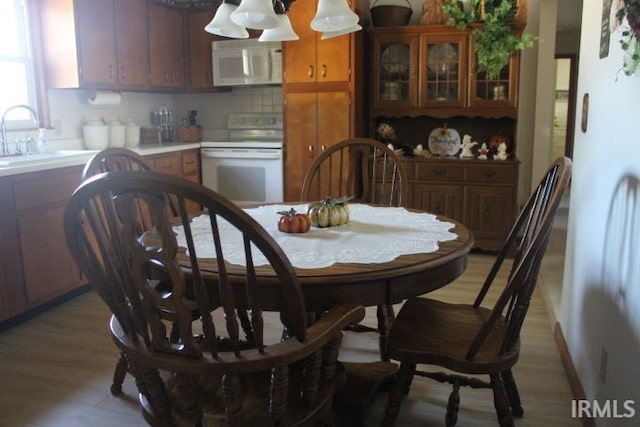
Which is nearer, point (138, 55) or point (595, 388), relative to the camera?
point (595, 388)

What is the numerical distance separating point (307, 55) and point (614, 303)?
10.6 ft

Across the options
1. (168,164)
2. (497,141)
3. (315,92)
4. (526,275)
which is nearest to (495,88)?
(497,141)

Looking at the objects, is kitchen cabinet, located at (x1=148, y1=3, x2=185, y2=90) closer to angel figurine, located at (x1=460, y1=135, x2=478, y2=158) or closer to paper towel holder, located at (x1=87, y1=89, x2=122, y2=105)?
paper towel holder, located at (x1=87, y1=89, x2=122, y2=105)

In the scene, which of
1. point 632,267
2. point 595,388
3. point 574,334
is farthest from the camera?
point 574,334

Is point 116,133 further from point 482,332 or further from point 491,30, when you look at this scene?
point 482,332

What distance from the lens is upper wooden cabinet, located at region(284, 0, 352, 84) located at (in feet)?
14.2

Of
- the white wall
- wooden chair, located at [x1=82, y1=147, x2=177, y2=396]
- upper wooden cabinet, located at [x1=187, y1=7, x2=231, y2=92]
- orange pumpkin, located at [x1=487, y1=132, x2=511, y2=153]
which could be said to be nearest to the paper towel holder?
upper wooden cabinet, located at [x1=187, y1=7, x2=231, y2=92]

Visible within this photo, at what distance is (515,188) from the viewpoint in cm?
419

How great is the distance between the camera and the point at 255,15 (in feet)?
Answer: 6.31

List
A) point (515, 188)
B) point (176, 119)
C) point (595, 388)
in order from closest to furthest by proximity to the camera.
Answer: point (595, 388) < point (515, 188) < point (176, 119)

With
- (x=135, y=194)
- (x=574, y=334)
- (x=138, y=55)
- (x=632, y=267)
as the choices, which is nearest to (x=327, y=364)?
(x=135, y=194)

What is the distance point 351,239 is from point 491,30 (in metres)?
2.81

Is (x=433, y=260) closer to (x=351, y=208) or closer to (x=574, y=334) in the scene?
(x=351, y=208)

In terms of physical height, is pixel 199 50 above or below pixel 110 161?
above
